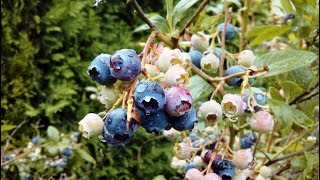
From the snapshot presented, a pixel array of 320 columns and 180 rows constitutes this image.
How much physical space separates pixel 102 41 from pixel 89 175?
2.68 ft

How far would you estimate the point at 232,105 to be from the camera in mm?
637

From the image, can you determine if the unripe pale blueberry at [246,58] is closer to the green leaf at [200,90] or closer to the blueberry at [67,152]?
the green leaf at [200,90]

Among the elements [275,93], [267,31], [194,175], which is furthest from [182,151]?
[267,31]

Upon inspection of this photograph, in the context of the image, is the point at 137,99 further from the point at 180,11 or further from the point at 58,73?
the point at 58,73

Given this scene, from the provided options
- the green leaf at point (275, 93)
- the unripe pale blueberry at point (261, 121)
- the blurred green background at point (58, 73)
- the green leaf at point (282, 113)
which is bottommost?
the blurred green background at point (58, 73)

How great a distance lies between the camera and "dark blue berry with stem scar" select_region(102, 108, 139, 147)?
1.76 feet

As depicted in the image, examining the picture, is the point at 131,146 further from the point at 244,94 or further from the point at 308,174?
the point at 244,94

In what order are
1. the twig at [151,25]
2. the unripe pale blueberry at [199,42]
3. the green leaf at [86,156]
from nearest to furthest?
the twig at [151,25], the unripe pale blueberry at [199,42], the green leaf at [86,156]

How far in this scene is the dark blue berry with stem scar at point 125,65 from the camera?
0.55m

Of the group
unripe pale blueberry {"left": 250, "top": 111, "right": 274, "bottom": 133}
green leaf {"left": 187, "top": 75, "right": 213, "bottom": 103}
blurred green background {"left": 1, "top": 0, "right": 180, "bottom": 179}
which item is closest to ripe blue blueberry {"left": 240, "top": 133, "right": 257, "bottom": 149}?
green leaf {"left": 187, "top": 75, "right": 213, "bottom": 103}

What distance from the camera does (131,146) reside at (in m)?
2.09

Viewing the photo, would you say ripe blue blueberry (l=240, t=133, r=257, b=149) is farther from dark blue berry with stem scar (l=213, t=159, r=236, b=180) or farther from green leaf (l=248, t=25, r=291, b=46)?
dark blue berry with stem scar (l=213, t=159, r=236, b=180)

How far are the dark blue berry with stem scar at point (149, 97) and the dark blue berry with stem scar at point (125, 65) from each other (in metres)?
0.02

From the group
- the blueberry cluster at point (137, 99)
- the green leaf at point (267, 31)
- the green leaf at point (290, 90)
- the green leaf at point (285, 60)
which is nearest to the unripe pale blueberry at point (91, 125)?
the blueberry cluster at point (137, 99)
